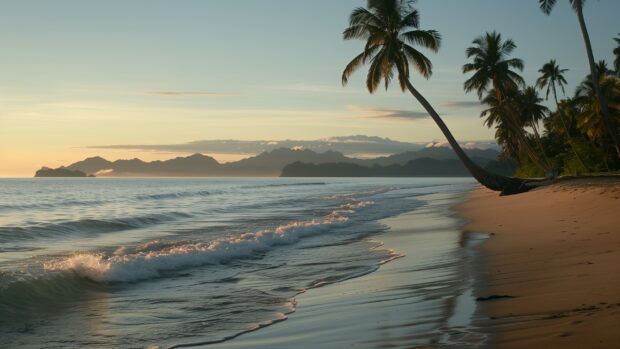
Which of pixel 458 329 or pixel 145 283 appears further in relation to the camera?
pixel 145 283

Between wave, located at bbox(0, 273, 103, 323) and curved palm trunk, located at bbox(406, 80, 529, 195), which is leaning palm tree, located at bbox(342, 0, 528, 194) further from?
wave, located at bbox(0, 273, 103, 323)

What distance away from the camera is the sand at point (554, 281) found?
174 inches

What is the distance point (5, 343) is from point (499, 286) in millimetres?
5733

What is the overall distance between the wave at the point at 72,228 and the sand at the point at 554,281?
A: 14.0 meters

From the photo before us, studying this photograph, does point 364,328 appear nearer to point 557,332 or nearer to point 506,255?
point 557,332

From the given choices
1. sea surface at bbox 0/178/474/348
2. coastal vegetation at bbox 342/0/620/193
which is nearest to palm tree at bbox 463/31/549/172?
coastal vegetation at bbox 342/0/620/193

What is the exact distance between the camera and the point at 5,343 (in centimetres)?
618

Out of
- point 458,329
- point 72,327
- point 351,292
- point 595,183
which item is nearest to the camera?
point 458,329

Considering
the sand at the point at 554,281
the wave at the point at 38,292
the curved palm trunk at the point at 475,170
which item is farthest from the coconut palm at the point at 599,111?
the wave at the point at 38,292

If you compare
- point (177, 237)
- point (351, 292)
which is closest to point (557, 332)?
point (351, 292)

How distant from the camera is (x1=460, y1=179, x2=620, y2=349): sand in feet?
14.5

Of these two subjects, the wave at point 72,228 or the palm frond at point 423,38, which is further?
the palm frond at point 423,38

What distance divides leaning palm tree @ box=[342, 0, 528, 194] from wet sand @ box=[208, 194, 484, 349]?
59.5ft

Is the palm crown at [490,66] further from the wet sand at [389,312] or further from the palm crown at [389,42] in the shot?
the wet sand at [389,312]
